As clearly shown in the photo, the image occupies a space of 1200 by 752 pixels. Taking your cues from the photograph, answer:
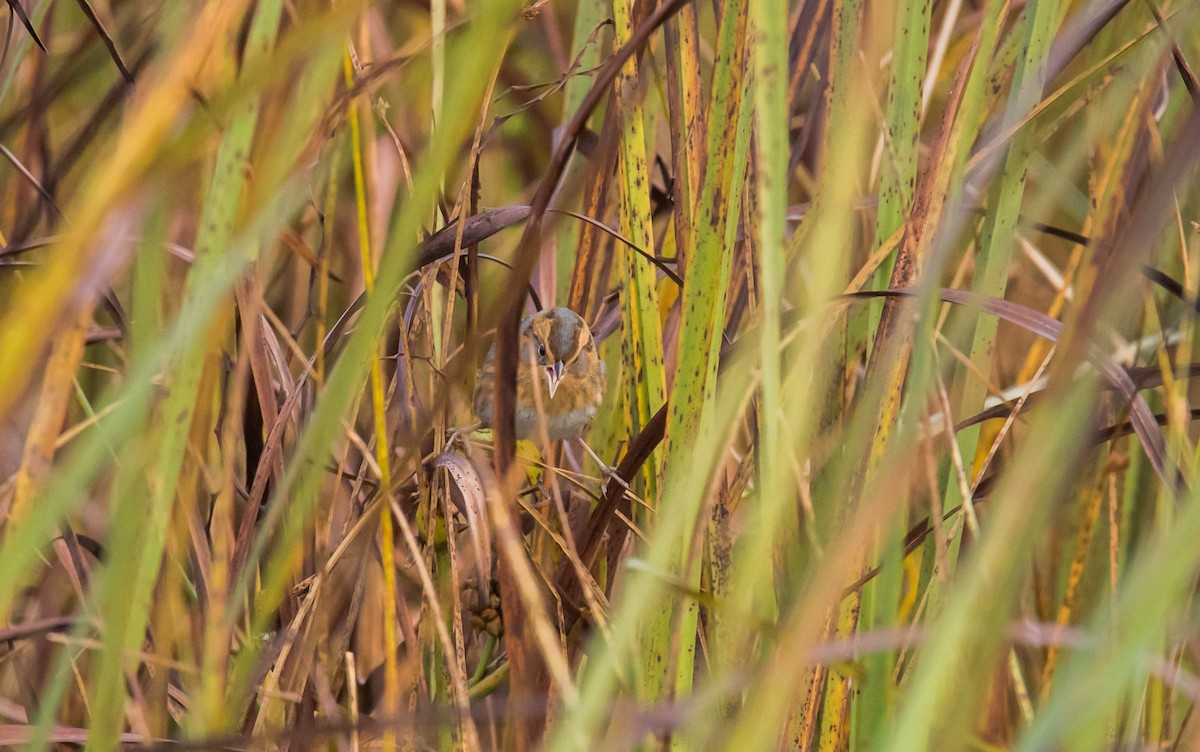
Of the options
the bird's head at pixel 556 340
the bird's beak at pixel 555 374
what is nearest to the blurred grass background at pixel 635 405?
the bird's head at pixel 556 340

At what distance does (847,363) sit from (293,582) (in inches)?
27.6

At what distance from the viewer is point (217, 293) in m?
0.79

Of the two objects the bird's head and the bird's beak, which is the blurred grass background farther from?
the bird's beak

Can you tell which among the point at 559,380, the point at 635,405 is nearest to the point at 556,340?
the point at 559,380

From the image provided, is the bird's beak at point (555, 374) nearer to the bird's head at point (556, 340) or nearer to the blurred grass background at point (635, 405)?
the bird's head at point (556, 340)

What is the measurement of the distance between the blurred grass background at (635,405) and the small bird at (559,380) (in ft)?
0.35

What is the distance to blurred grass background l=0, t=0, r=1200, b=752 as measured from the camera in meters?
0.72

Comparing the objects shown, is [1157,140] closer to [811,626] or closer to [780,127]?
[780,127]

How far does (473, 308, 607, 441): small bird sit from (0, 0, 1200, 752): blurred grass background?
106 millimetres

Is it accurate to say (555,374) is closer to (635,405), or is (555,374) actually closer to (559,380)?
(559,380)

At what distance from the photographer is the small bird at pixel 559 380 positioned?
6.57 feet

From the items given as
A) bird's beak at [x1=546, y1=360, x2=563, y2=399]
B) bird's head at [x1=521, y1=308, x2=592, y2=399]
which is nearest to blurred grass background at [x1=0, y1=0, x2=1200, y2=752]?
bird's head at [x1=521, y1=308, x2=592, y2=399]

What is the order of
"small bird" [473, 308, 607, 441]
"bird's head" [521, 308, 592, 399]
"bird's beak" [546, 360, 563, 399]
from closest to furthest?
"bird's head" [521, 308, 592, 399] → "small bird" [473, 308, 607, 441] → "bird's beak" [546, 360, 563, 399]

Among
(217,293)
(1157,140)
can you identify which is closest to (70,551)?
(217,293)
